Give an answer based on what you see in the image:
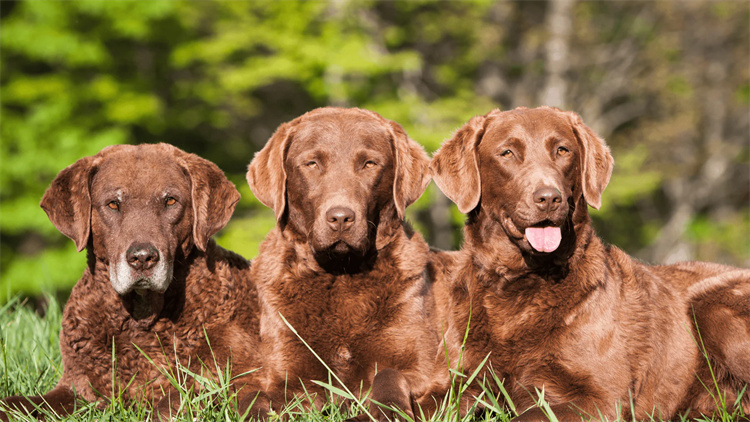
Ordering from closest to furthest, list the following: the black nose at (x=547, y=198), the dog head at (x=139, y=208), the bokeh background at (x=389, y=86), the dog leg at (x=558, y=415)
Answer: the dog leg at (x=558, y=415), the black nose at (x=547, y=198), the dog head at (x=139, y=208), the bokeh background at (x=389, y=86)

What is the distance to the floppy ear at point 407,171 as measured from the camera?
477 cm

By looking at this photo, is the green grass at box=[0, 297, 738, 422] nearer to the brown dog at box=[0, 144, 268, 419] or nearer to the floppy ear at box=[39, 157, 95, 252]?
the brown dog at box=[0, 144, 268, 419]

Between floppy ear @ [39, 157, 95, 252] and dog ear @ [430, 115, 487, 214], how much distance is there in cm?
208

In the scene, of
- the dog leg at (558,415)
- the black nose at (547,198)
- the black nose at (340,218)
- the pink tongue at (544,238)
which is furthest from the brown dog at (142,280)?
the black nose at (547,198)

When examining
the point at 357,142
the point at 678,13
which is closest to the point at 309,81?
the point at 678,13

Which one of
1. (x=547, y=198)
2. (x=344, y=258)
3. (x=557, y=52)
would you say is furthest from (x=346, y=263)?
(x=557, y=52)

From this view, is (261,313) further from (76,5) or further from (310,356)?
(76,5)

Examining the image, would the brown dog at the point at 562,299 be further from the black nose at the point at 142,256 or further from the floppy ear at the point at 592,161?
the black nose at the point at 142,256

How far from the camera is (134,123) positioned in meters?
19.2

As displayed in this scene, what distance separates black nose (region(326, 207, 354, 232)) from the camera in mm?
4316

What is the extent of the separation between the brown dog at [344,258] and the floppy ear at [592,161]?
0.99 meters

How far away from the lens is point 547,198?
3988 mm

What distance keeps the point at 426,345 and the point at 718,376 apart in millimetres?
1817

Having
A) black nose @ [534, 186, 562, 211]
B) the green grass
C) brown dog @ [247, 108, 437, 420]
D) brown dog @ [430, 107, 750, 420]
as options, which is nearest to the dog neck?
brown dog @ [247, 108, 437, 420]
